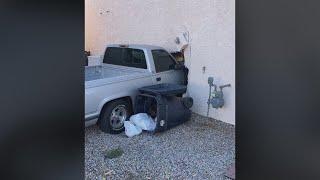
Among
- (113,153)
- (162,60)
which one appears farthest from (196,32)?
(113,153)

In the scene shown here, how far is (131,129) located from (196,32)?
8.02 ft

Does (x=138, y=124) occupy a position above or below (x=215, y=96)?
below

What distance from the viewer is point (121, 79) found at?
5391mm

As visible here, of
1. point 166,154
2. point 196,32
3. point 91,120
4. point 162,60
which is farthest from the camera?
point 196,32

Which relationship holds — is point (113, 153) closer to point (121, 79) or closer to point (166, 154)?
point (166, 154)

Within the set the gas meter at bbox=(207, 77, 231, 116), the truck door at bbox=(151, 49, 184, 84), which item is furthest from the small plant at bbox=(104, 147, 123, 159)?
the gas meter at bbox=(207, 77, 231, 116)

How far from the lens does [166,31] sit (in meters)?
7.07

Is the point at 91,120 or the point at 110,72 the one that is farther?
the point at 110,72

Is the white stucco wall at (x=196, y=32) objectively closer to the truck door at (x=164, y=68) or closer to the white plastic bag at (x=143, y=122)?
the truck door at (x=164, y=68)

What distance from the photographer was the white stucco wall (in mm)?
5980

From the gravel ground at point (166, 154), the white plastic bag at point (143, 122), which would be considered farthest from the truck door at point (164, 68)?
the gravel ground at point (166, 154)

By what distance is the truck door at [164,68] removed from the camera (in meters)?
6.08
